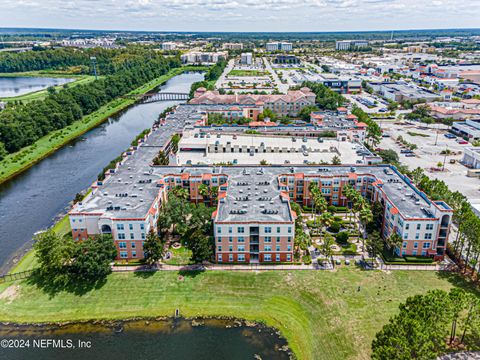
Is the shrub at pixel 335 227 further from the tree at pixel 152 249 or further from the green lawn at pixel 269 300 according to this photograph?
the tree at pixel 152 249

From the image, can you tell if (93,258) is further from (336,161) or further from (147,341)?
(336,161)

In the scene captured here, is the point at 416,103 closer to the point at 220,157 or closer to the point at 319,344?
the point at 220,157

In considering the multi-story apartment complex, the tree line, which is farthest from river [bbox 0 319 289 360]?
the tree line

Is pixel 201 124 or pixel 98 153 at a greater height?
pixel 201 124

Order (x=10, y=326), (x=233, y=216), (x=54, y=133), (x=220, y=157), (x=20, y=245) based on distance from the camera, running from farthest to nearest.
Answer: (x=54, y=133), (x=220, y=157), (x=20, y=245), (x=233, y=216), (x=10, y=326)

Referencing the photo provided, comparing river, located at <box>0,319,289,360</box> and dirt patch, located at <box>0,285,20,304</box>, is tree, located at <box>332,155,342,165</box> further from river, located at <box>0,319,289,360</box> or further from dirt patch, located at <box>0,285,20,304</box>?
dirt patch, located at <box>0,285,20,304</box>

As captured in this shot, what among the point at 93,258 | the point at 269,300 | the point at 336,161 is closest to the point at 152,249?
the point at 93,258

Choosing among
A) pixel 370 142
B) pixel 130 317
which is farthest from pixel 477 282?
pixel 370 142
